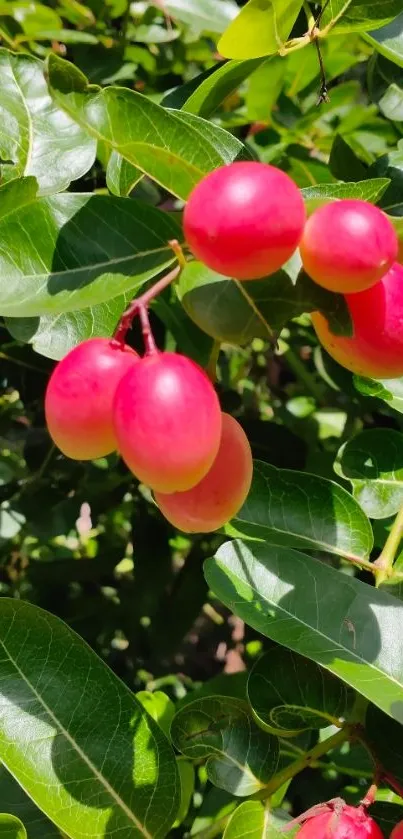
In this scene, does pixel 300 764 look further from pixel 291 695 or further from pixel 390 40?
pixel 390 40

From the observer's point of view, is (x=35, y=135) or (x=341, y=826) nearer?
(x=341, y=826)

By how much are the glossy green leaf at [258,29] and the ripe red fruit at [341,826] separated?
2.16 ft

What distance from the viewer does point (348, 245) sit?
548 mm

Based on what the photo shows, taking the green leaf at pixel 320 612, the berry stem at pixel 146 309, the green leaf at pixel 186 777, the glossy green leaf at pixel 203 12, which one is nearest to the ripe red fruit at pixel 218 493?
the berry stem at pixel 146 309

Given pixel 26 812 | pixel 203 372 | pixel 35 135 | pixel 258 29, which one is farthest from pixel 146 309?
pixel 26 812

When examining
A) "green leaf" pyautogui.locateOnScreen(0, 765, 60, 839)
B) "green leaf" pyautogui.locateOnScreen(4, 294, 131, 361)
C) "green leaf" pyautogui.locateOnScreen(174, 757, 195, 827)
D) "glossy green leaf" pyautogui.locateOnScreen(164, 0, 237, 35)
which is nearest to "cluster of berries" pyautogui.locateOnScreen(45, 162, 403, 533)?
"green leaf" pyautogui.locateOnScreen(4, 294, 131, 361)

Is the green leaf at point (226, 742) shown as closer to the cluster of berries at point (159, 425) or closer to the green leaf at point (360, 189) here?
the cluster of berries at point (159, 425)

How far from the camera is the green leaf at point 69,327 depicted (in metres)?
0.82

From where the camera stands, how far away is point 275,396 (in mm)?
2025

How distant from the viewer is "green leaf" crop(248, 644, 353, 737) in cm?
92

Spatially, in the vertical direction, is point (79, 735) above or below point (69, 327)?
below

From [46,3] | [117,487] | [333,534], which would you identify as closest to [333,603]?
[333,534]

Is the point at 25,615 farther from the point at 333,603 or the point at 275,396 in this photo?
the point at 275,396

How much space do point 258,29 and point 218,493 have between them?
41 cm
